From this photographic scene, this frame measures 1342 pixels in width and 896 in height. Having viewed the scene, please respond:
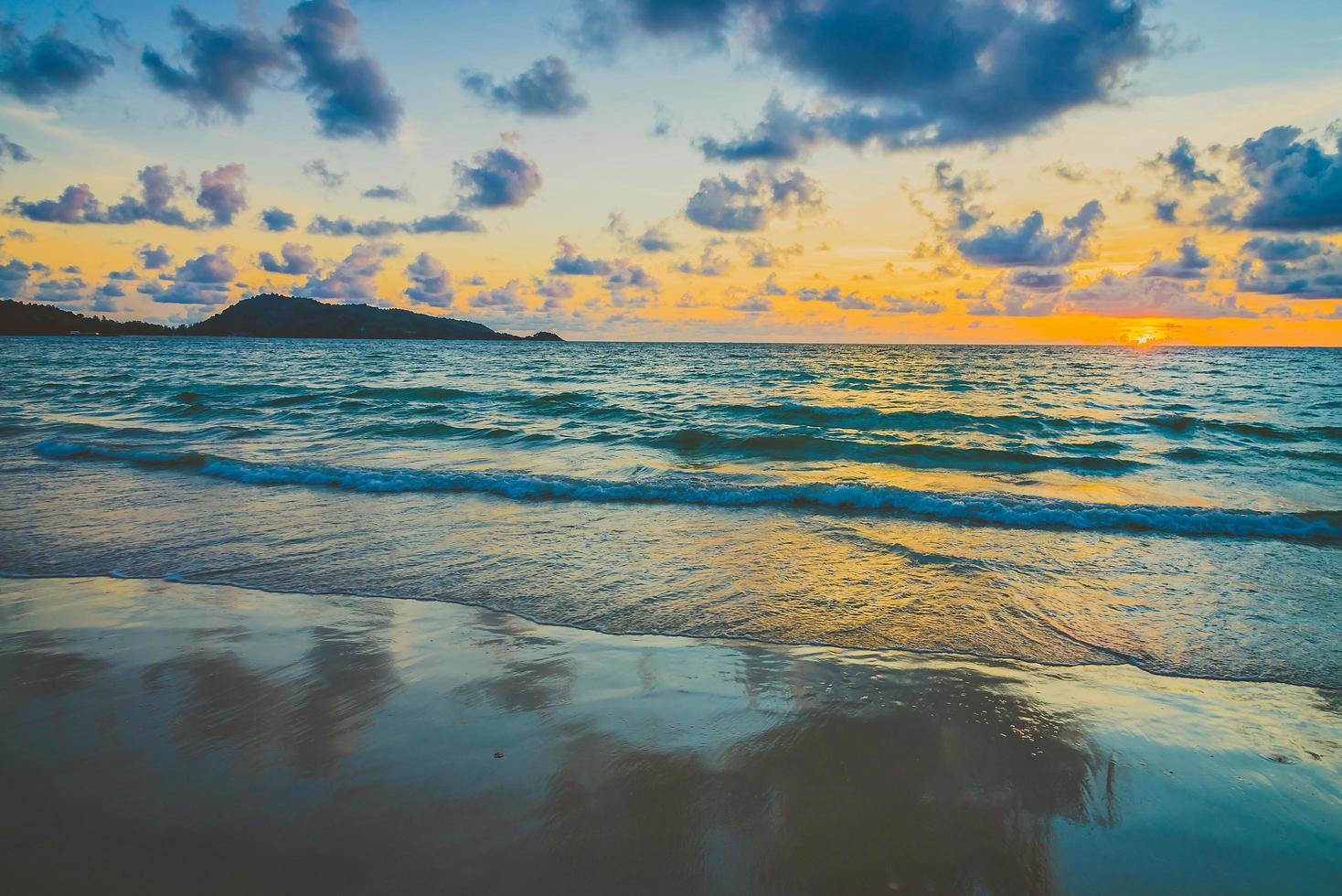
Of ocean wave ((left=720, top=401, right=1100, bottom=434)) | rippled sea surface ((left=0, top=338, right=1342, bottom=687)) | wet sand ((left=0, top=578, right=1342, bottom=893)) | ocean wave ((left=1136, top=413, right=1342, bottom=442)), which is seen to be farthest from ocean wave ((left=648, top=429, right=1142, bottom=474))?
wet sand ((left=0, top=578, right=1342, bottom=893))

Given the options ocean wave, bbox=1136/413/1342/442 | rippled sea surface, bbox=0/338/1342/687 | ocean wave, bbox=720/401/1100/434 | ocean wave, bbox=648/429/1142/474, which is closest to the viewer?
rippled sea surface, bbox=0/338/1342/687

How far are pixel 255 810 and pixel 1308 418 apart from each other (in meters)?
32.3

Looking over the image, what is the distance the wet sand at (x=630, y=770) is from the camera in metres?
2.78

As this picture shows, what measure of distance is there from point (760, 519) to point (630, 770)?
6609 mm

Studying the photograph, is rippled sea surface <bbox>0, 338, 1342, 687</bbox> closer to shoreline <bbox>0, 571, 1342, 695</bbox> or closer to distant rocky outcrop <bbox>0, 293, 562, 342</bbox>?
shoreline <bbox>0, 571, 1342, 695</bbox>

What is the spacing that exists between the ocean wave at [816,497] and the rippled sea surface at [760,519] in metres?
0.06

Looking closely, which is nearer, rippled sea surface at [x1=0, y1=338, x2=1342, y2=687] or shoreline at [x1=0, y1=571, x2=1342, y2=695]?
shoreline at [x1=0, y1=571, x2=1342, y2=695]

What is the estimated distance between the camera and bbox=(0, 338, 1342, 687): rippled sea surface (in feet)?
19.6

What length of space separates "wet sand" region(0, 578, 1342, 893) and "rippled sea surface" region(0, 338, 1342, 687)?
Answer: 0.92 m

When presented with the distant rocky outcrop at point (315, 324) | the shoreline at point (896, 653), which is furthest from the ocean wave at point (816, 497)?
the distant rocky outcrop at point (315, 324)

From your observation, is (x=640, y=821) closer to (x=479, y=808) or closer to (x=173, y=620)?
(x=479, y=808)

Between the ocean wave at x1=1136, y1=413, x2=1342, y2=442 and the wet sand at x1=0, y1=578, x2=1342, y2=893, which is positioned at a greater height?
the wet sand at x1=0, y1=578, x2=1342, y2=893

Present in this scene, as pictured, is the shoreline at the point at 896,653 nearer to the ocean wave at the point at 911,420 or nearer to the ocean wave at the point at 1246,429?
the ocean wave at the point at 911,420

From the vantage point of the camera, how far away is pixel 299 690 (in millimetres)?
4371
